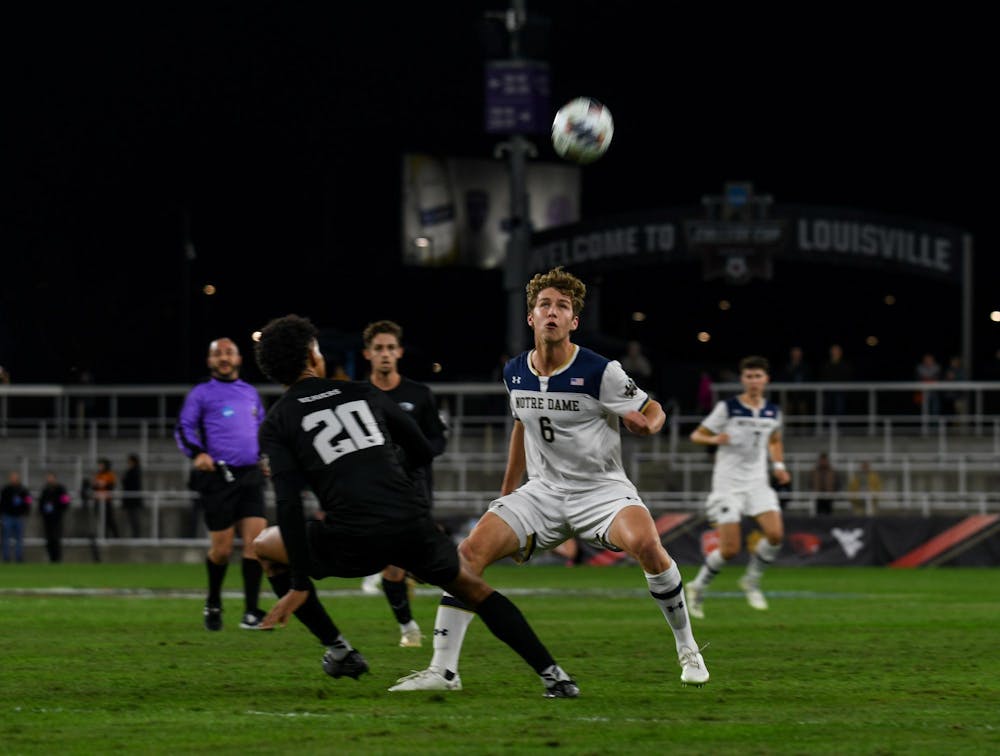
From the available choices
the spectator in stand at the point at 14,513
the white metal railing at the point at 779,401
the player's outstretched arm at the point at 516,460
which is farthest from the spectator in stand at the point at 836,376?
the player's outstretched arm at the point at 516,460

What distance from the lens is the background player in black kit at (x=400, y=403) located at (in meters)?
12.6

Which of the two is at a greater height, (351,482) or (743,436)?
(743,436)

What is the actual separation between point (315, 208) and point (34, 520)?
35439 mm

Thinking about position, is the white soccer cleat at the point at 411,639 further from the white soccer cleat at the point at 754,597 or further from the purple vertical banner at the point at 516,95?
the purple vertical banner at the point at 516,95

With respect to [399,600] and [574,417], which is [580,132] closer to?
[399,600]

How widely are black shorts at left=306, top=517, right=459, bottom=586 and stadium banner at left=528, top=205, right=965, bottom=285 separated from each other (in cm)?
3044

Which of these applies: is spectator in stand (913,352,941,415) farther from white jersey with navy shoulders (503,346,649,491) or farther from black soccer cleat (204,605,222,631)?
white jersey with navy shoulders (503,346,649,491)

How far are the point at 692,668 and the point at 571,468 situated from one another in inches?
48.6

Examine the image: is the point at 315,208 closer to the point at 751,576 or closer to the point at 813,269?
the point at 813,269

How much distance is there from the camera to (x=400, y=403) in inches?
505

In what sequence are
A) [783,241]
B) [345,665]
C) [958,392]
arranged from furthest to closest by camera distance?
[783,241]
[958,392]
[345,665]

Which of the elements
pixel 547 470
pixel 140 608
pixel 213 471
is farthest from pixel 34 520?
pixel 547 470

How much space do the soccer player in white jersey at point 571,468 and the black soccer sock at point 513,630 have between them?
607 mm

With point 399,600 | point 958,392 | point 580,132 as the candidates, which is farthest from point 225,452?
point 958,392
